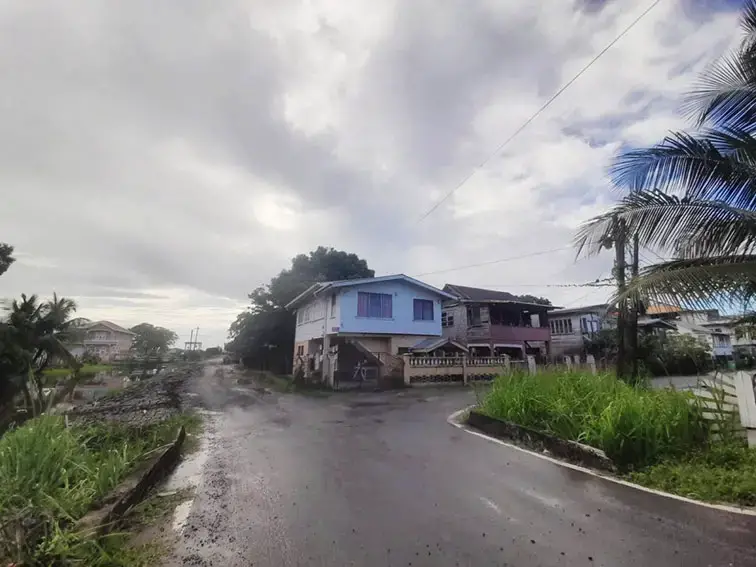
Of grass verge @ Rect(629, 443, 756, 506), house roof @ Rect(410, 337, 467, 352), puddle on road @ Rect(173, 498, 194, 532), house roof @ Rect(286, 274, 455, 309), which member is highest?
house roof @ Rect(286, 274, 455, 309)

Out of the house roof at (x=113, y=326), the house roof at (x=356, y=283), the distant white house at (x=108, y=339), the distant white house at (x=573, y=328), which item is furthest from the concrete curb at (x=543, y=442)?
the house roof at (x=113, y=326)

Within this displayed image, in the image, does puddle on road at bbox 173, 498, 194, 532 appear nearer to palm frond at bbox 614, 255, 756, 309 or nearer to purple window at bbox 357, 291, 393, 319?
palm frond at bbox 614, 255, 756, 309

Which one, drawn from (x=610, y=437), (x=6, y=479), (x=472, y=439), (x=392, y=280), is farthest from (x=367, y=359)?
(x=6, y=479)

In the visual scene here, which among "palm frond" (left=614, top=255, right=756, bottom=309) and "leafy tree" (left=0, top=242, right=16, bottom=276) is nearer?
"palm frond" (left=614, top=255, right=756, bottom=309)

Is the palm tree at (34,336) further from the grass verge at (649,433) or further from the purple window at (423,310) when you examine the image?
the grass verge at (649,433)

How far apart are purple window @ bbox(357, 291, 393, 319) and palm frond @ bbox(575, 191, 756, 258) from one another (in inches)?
682

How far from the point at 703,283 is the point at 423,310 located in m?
21.0

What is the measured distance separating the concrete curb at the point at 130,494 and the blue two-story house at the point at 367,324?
15019 millimetres

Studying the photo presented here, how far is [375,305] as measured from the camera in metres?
23.7

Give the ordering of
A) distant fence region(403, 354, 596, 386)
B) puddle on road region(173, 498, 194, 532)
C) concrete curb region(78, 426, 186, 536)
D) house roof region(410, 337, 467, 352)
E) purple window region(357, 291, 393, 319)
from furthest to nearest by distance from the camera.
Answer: house roof region(410, 337, 467, 352) → purple window region(357, 291, 393, 319) → distant fence region(403, 354, 596, 386) → puddle on road region(173, 498, 194, 532) → concrete curb region(78, 426, 186, 536)

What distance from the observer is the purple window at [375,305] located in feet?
76.0

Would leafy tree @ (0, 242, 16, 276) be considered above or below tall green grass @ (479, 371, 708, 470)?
above

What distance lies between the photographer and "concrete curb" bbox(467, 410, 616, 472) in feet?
19.8

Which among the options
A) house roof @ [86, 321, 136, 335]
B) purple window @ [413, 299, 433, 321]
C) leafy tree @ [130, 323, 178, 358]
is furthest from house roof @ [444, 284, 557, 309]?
house roof @ [86, 321, 136, 335]
